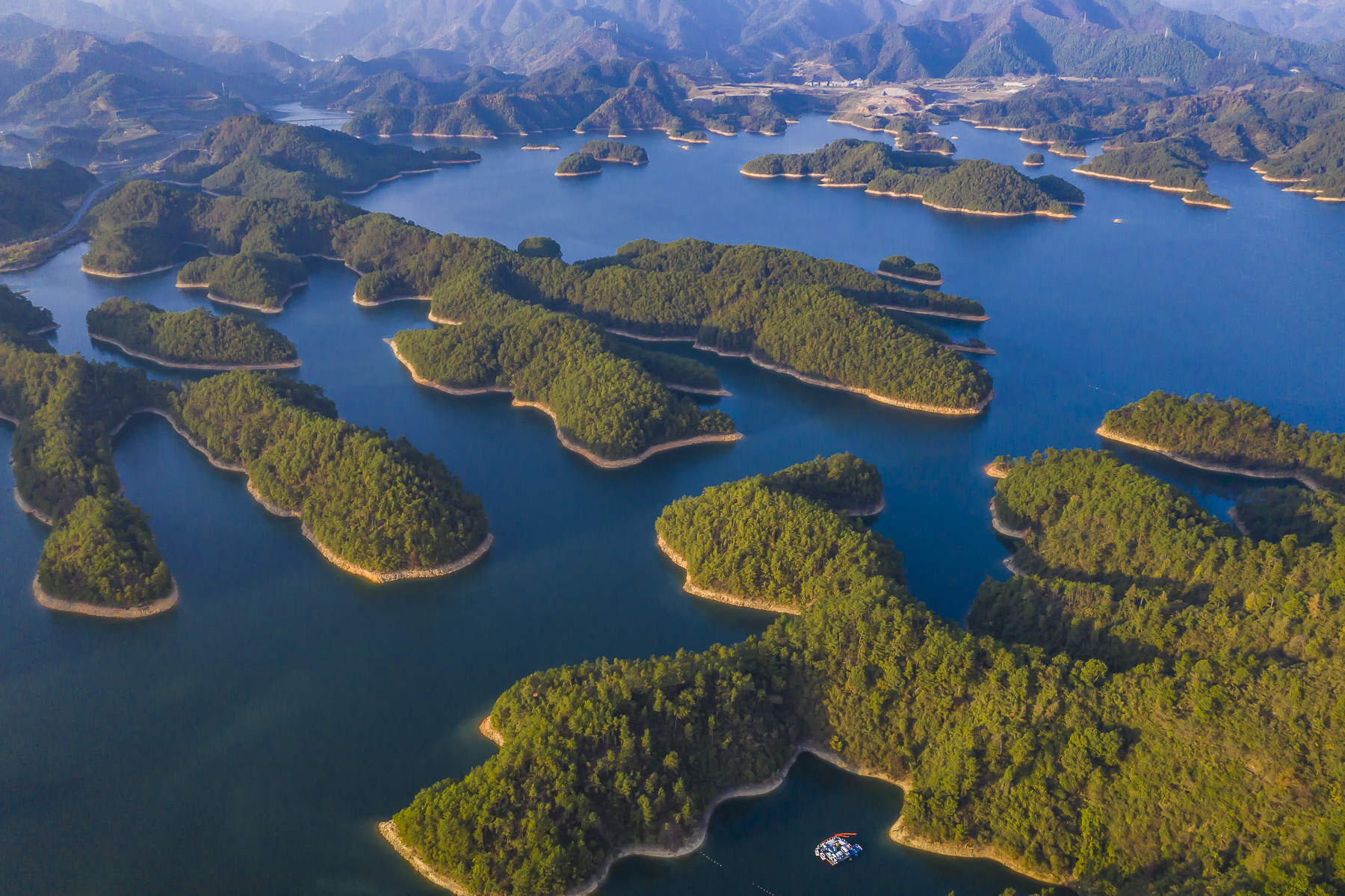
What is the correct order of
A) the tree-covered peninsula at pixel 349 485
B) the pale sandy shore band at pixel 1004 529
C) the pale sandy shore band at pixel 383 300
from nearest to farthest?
1. the tree-covered peninsula at pixel 349 485
2. the pale sandy shore band at pixel 1004 529
3. the pale sandy shore band at pixel 383 300

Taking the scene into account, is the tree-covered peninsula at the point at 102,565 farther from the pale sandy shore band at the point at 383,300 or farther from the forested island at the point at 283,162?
the forested island at the point at 283,162

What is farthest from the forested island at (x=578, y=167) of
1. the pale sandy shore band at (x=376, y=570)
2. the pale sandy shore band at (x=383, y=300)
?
the pale sandy shore band at (x=376, y=570)

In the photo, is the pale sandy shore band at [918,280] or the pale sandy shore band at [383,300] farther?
the pale sandy shore band at [918,280]

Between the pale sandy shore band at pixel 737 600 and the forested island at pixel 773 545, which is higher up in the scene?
the forested island at pixel 773 545

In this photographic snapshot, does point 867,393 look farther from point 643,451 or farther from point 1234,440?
point 1234,440

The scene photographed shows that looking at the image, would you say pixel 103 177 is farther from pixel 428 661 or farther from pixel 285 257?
pixel 428 661

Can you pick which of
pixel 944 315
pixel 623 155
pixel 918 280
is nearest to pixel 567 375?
pixel 944 315
